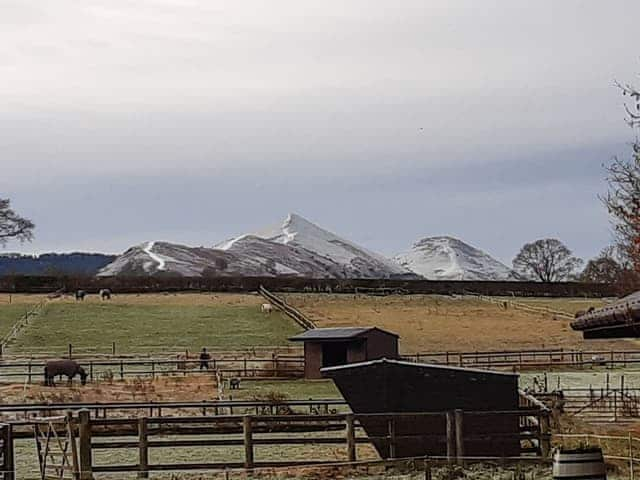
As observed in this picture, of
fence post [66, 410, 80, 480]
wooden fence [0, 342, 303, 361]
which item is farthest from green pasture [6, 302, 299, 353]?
fence post [66, 410, 80, 480]

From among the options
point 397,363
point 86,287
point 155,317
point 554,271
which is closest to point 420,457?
point 397,363

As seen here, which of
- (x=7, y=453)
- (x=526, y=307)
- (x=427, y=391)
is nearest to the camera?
(x=7, y=453)

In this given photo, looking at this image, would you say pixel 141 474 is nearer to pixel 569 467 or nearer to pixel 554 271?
pixel 569 467

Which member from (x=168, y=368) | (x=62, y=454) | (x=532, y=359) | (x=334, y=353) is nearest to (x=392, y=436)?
(x=62, y=454)

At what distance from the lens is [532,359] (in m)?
49.5

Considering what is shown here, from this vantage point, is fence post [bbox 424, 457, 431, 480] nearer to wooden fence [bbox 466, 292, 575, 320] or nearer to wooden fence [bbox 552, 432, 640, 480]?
wooden fence [bbox 552, 432, 640, 480]

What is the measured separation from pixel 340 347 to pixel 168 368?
6.93 metres

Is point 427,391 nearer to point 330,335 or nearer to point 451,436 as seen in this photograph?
point 451,436

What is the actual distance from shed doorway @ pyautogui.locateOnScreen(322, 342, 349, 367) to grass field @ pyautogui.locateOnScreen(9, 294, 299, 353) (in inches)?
421

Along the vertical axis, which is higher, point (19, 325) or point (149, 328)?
point (19, 325)

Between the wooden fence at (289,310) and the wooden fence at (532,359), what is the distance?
35.2 ft

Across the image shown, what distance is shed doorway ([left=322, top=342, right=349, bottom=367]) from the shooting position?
1729 inches

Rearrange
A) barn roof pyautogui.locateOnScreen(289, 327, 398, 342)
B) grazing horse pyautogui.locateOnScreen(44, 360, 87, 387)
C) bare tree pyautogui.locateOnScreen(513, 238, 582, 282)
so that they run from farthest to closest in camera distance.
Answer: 1. bare tree pyautogui.locateOnScreen(513, 238, 582, 282)
2. barn roof pyautogui.locateOnScreen(289, 327, 398, 342)
3. grazing horse pyautogui.locateOnScreen(44, 360, 87, 387)

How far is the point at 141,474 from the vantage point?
53.8ft
